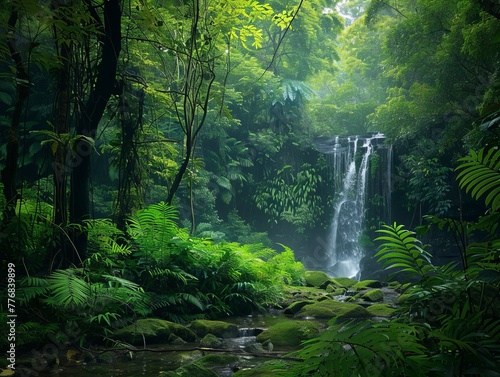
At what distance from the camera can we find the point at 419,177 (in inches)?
583

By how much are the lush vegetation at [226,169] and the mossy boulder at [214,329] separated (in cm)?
53

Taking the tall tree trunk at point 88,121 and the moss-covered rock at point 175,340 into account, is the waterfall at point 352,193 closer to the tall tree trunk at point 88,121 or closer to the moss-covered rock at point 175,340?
the moss-covered rock at point 175,340

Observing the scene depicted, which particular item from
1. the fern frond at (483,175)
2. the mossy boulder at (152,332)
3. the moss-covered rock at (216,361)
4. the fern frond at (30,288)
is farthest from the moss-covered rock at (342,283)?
the fern frond at (483,175)

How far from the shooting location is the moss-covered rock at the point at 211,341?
200 inches

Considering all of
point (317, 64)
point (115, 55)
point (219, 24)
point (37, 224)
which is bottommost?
point (37, 224)

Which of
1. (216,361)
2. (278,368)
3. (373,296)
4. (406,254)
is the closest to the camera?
(278,368)

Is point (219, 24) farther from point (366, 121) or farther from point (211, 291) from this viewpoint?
point (366, 121)

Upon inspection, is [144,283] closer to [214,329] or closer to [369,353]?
[214,329]

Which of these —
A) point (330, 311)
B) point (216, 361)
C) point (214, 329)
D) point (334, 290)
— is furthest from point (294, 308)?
point (216, 361)

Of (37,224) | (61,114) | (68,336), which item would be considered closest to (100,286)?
(68,336)

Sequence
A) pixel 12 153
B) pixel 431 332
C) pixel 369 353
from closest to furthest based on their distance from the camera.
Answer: pixel 369 353 < pixel 431 332 < pixel 12 153

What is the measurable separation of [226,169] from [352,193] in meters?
4.64

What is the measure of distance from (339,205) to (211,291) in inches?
458

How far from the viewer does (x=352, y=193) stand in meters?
17.5
